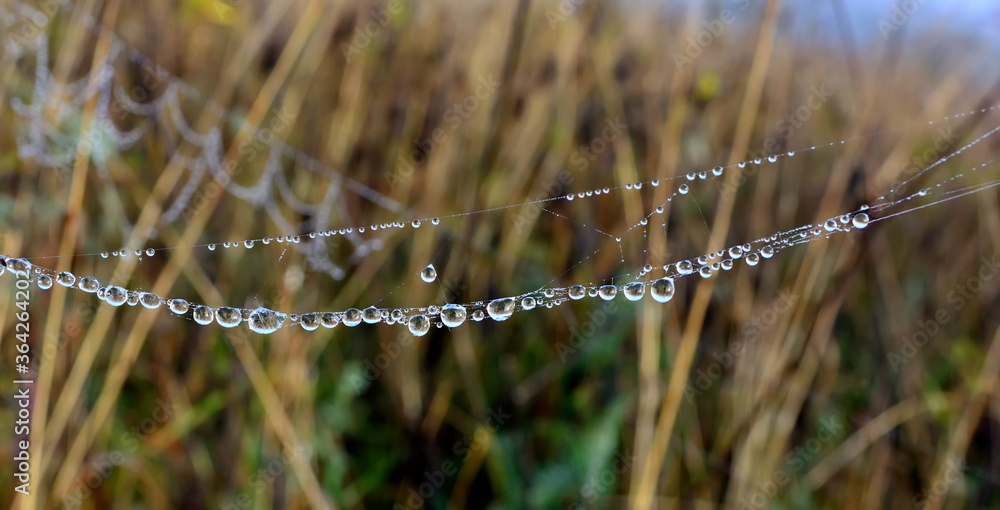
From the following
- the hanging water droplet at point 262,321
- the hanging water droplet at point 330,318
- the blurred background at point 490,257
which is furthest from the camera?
the blurred background at point 490,257

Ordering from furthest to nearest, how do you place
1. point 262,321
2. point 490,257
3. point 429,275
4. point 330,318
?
point 490,257 → point 429,275 → point 330,318 → point 262,321

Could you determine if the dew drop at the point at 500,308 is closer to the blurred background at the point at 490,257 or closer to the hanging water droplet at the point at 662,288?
the hanging water droplet at the point at 662,288

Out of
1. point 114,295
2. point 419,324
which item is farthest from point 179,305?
point 419,324

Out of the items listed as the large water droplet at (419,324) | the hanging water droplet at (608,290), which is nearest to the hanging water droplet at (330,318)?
the large water droplet at (419,324)

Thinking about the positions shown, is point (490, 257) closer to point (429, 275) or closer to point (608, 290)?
point (429, 275)

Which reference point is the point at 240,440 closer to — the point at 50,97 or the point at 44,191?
the point at 44,191

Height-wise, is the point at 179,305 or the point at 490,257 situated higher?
the point at 490,257

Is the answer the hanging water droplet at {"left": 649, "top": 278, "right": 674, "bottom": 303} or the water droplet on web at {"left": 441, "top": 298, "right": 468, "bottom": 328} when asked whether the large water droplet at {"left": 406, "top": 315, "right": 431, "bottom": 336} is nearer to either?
the water droplet on web at {"left": 441, "top": 298, "right": 468, "bottom": 328}
